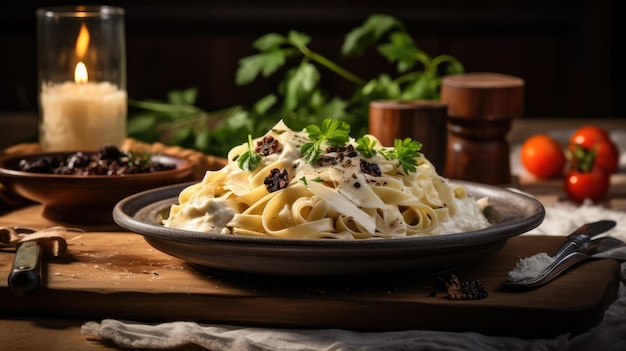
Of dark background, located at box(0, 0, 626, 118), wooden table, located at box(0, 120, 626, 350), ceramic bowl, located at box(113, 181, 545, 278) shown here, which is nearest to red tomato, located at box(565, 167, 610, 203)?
wooden table, located at box(0, 120, 626, 350)

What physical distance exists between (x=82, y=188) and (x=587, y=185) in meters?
1.46

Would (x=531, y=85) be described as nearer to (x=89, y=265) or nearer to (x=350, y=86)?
(x=350, y=86)

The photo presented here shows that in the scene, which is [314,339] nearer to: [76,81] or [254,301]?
[254,301]

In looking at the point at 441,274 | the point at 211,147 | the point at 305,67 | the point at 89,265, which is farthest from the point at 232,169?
the point at 305,67

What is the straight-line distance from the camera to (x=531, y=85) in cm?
543

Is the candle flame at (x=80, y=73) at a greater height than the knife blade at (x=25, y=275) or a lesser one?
greater

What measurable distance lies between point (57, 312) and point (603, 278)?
94cm

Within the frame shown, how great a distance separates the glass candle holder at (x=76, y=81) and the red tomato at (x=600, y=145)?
1.49m

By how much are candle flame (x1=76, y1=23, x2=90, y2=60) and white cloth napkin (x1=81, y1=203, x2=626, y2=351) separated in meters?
1.59

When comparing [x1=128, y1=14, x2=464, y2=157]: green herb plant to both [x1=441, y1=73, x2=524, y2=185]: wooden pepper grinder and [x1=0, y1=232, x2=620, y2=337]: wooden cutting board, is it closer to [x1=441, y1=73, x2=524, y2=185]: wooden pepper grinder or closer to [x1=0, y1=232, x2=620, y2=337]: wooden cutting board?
[x1=441, y1=73, x2=524, y2=185]: wooden pepper grinder

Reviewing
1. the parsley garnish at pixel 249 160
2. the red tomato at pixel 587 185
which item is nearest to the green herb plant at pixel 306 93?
the red tomato at pixel 587 185

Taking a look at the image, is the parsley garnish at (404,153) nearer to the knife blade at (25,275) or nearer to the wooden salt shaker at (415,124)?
the knife blade at (25,275)

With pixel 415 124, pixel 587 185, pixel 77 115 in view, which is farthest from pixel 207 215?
pixel 587 185

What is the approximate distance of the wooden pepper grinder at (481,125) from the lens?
305 cm
